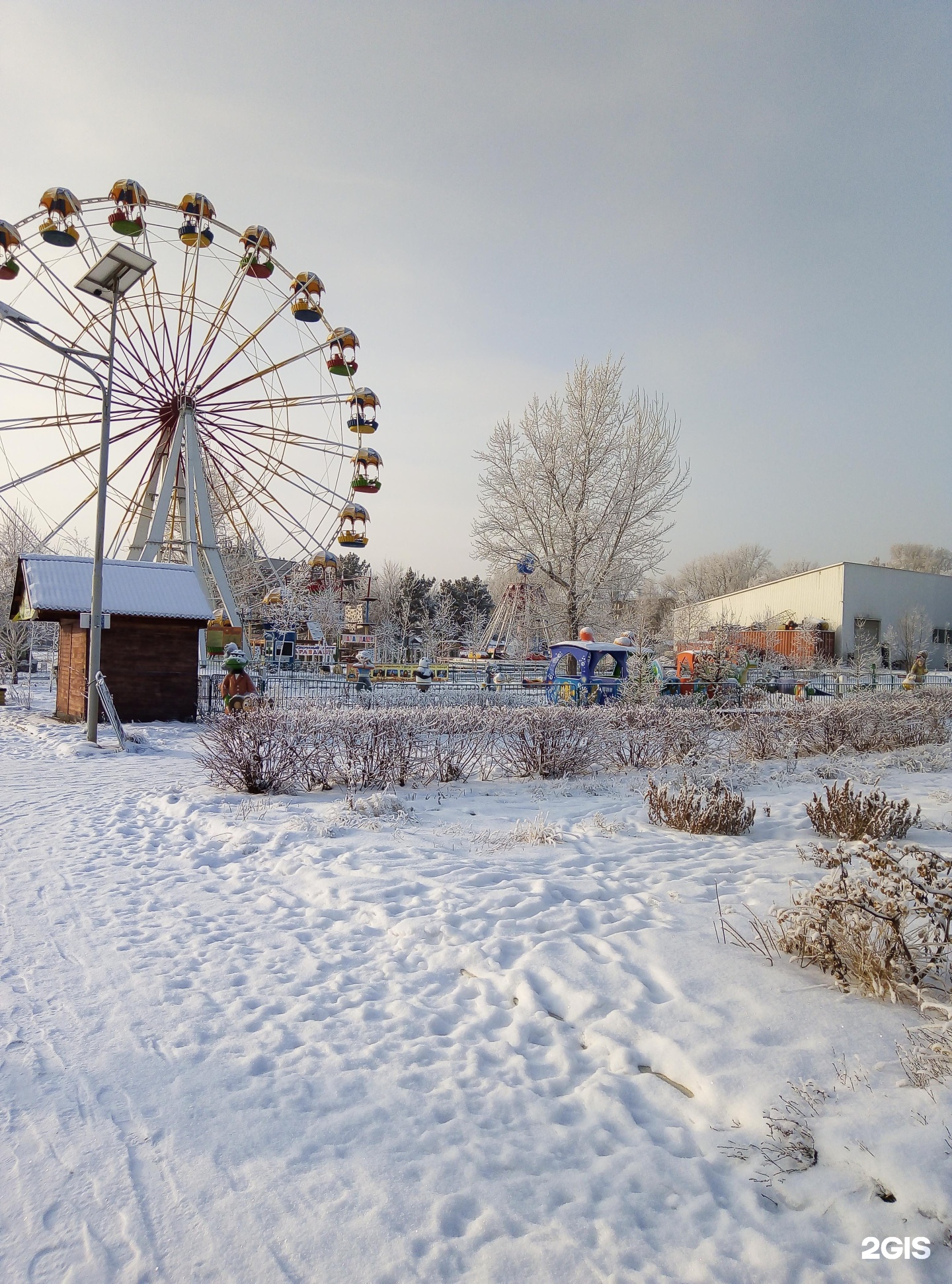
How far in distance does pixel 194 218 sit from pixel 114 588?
10.8m

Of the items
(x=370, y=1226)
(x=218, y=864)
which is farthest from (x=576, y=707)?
(x=370, y=1226)

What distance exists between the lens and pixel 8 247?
1889 cm

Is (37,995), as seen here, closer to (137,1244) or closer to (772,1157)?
(137,1244)

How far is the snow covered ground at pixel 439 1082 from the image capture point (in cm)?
222

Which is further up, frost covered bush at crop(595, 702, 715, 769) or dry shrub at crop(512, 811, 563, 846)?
frost covered bush at crop(595, 702, 715, 769)

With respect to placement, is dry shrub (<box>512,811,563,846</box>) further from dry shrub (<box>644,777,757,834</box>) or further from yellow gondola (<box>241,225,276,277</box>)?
yellow gondola (<box>241,225,276,277</box>)

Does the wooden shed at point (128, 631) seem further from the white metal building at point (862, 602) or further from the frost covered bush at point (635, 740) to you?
the white metal building at point (862, 602)

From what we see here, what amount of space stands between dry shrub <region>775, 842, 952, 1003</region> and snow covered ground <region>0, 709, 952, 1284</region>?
0.15 m

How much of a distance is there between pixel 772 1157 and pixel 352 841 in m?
4.42

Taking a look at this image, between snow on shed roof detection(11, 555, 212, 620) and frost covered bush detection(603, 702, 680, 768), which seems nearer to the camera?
frost covered bush detection(603, 702, 680, 768)

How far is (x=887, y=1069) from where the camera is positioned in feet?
9.42

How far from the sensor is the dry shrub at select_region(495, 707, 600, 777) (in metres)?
9.44

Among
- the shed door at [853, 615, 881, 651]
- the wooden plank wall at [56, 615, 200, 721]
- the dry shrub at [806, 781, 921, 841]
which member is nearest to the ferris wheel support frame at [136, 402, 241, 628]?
the wooden plank wall at [56, 615, 200, 721]

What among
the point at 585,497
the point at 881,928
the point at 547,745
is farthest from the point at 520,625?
the point at 881,928
